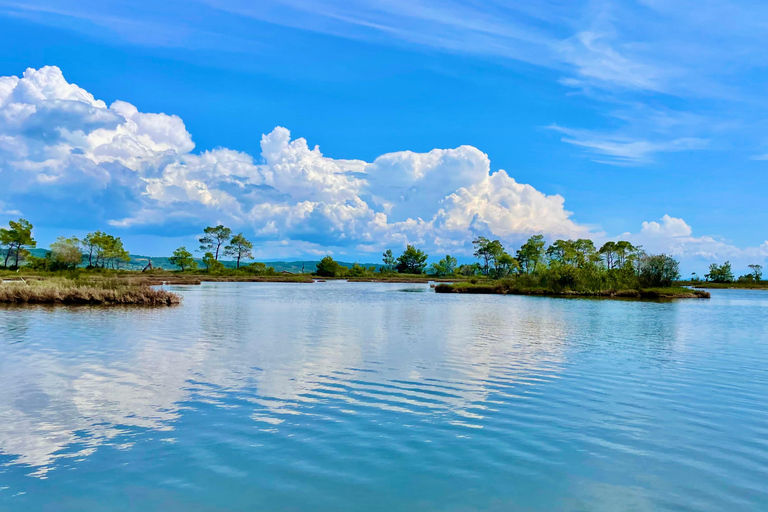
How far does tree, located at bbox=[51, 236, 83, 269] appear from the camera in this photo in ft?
326

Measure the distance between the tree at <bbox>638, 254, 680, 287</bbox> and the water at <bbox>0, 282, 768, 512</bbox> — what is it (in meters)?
64.7

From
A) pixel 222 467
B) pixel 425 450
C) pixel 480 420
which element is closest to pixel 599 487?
pixel 425 450

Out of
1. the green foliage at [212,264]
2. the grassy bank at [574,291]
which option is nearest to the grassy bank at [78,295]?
the grassy bank at [574,291]

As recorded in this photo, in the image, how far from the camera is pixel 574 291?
3056 inches

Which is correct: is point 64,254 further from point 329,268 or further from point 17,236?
point 329,268

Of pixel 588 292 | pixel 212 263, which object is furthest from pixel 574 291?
pixel 212 263

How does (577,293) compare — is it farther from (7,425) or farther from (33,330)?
(7,425)

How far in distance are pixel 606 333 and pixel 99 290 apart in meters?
36.1

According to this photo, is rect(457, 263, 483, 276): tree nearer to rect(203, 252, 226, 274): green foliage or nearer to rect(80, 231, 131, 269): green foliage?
rect(203, 252, 226, 274): green foliage

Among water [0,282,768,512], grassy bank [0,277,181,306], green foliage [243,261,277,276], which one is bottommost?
water [0,282,768,512]

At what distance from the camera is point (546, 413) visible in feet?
38.7

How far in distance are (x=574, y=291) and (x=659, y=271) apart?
1567 centimetres

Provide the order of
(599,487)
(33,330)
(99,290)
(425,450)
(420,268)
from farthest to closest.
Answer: (420,268)
(99,290)
(33,330)
(425,450)
(599,487)

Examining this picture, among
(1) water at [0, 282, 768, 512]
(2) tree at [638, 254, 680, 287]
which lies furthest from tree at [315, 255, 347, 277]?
(1) water at [0, 282, 768, 512]
